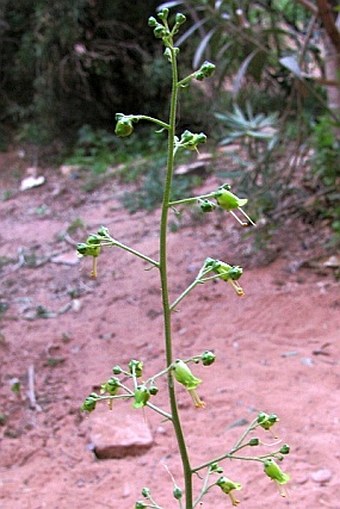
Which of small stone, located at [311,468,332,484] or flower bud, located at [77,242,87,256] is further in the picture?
small stone, located at [311,468,332,484]

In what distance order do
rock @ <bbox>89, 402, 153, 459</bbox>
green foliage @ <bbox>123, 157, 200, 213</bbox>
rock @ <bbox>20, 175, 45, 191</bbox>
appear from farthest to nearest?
rock @ <bbox>20, 175, 45, 191</bbox>
green foliage @ <bbox>123, 157, 200, 213</bbox>
rock @ <bbox>89, 402, 153, 459</bbox>

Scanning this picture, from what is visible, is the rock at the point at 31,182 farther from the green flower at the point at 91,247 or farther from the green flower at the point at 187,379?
the green flower at the point at 187,379

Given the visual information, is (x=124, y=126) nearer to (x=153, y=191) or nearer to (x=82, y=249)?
(x=82, y=249)

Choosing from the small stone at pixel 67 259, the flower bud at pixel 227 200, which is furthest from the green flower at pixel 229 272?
the small stone at pixel 67 259

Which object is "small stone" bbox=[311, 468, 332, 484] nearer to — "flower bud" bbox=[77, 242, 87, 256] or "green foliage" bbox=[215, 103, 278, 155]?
"flower bud" bbox=[77, 242, 87, 256]

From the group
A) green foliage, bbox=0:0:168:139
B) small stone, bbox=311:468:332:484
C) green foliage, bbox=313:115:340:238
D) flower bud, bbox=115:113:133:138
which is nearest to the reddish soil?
small stone, bbox=311:468:332:484

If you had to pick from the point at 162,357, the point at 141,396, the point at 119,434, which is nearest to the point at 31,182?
the point at 162,357

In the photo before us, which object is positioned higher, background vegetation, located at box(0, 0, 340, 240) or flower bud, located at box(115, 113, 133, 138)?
flower bud, located at box(115, 113, 133, 138)
